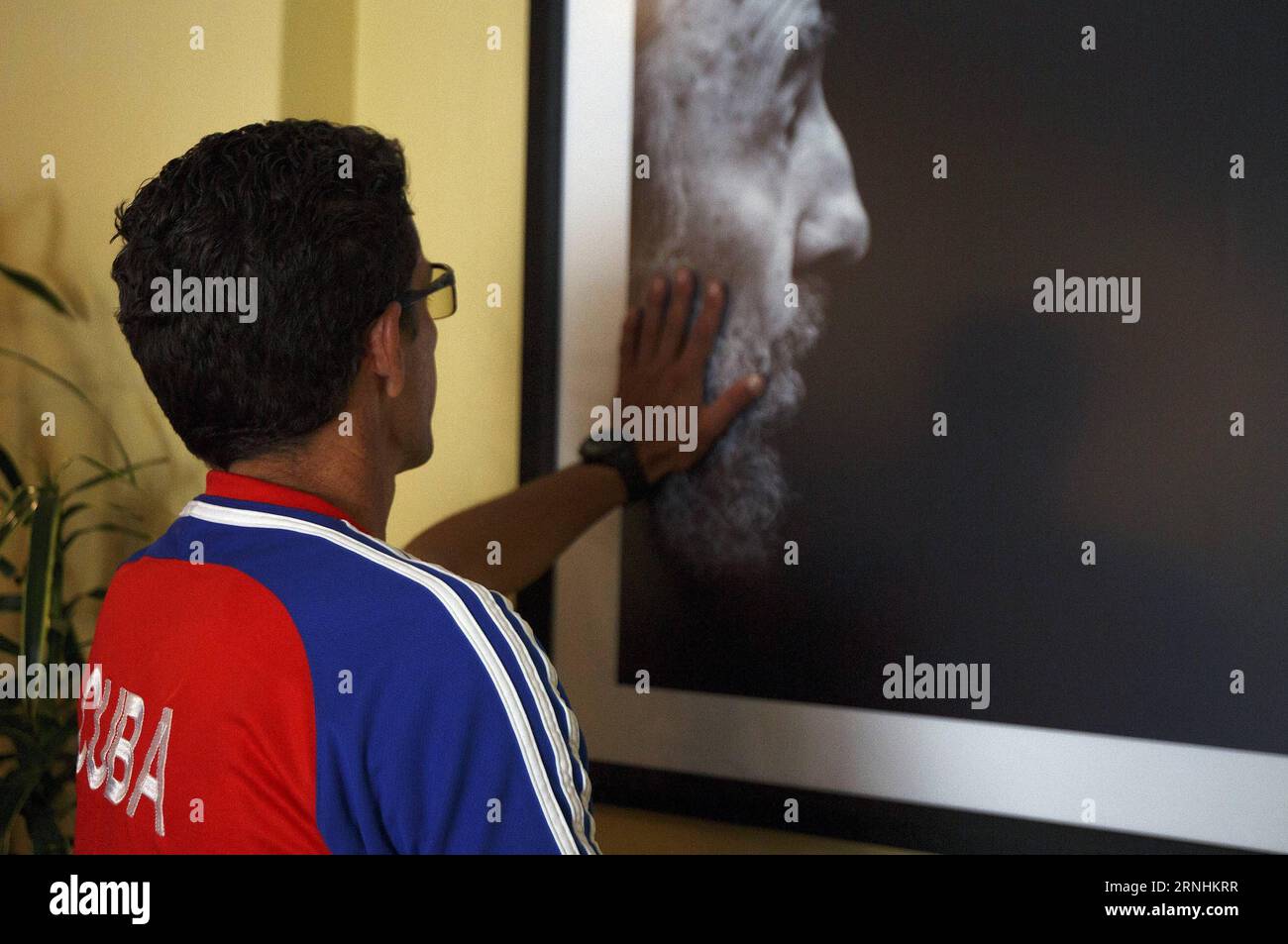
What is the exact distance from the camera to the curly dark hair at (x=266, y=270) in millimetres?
799

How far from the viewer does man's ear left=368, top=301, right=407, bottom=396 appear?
855mm

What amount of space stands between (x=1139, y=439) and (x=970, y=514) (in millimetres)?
182

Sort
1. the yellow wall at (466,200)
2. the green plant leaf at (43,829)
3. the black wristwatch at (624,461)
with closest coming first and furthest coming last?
the black wristwatch at (624,461), the yellow wall at (466,200), the green plant leaf at (43,829)

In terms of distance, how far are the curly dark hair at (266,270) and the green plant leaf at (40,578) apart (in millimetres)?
882

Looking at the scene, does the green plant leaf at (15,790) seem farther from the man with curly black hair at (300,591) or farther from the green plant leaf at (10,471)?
the man with curly black hair at (300,591)

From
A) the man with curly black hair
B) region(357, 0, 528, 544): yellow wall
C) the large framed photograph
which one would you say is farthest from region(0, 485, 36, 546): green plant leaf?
the man with curly black hair

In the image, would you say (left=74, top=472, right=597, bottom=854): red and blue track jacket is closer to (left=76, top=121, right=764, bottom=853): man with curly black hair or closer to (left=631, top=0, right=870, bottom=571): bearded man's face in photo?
(left=76, top=121, right=764, bottom=853): man with curly black hair

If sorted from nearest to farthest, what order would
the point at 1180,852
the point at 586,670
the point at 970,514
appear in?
the point at 1180,852
the point at 970,514
the point at 586,670

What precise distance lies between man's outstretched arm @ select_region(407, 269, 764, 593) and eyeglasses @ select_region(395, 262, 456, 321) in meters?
0.47

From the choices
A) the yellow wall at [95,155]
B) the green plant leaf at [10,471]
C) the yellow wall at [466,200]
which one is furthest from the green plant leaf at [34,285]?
the yellow wall at [466,200]
